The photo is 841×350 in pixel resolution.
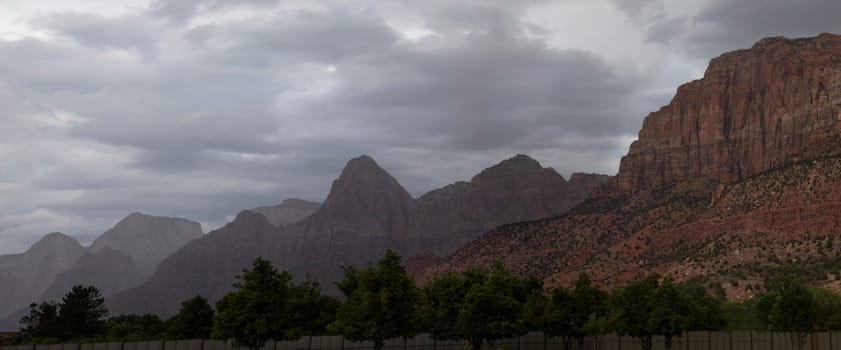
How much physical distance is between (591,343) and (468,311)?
100.0 ft

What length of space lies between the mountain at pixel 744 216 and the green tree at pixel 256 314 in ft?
215

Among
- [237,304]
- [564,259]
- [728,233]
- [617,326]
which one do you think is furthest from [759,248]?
[237,304]

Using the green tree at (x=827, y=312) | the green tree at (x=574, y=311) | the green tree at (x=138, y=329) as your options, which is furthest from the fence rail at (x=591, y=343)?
the green tree at (x=138, y=329)

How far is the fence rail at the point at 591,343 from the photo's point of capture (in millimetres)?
63622

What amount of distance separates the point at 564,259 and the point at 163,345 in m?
108

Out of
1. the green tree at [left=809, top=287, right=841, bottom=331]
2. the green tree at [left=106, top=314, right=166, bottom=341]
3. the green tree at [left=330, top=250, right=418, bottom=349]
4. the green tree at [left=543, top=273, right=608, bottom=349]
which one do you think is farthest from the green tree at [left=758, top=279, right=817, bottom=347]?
the green tree at [left=106, top=314, right=166, bottom=341]

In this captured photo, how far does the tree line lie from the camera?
59.9 m

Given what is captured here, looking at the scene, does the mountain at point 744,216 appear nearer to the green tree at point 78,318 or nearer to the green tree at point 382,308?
the green tree at point 382,308

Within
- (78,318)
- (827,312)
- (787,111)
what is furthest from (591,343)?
(787,111)

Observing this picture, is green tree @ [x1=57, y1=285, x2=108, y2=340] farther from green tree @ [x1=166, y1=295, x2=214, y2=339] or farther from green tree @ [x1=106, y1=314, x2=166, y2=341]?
green tree @ [x1=166, y1=295, x2=214, y2=339]

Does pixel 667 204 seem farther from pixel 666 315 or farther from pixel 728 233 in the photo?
pixel 666 315

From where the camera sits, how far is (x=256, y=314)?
5878cm

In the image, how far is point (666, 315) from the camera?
66.6 metres

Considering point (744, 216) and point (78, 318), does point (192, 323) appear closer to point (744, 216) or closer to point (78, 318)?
point (78, 318)
